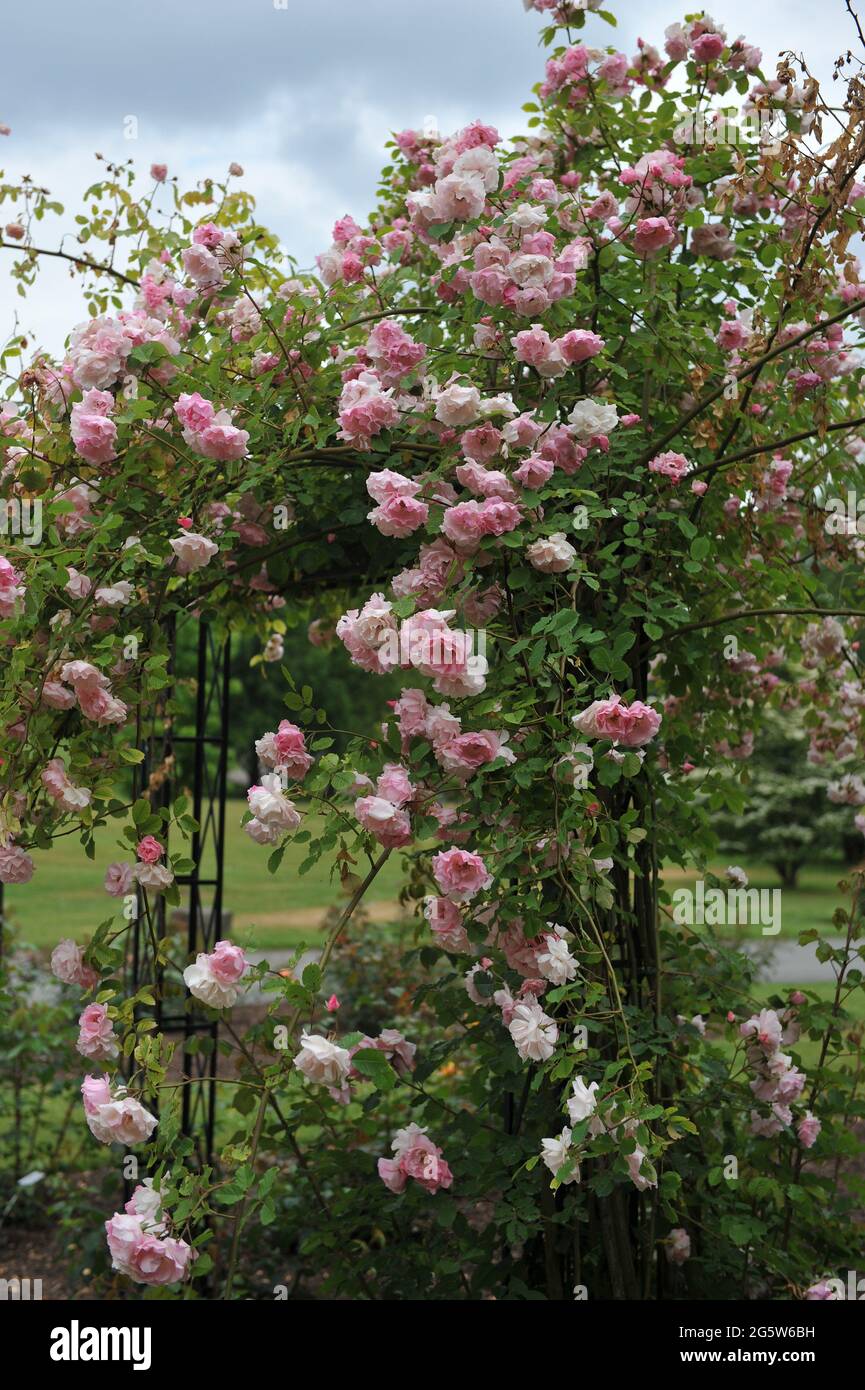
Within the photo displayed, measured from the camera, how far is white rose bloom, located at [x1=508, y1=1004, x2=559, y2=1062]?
6.89 ft

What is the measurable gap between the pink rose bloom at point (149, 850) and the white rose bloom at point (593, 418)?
1.07 m

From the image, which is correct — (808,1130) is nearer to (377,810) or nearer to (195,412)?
(377,810)

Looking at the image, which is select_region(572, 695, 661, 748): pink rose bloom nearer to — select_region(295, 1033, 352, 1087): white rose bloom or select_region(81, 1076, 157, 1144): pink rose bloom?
select_region(295, 1033, 352, 1087): white rose bloom

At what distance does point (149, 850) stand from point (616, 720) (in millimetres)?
841

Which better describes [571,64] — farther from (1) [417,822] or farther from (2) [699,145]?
Result: (1) [417,822]

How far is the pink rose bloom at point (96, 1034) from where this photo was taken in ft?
7.31

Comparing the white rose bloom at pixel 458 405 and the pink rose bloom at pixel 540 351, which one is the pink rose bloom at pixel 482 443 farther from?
the pink rose bloom at pixel 540 351

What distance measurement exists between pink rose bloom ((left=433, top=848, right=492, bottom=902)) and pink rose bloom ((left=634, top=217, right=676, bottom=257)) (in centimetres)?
128

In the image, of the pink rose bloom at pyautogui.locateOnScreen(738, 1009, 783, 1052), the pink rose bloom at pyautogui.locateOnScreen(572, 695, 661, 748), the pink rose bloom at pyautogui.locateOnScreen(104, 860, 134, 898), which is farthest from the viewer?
the pink rose bloom at pyautogui.locateOnScreen(738, 1009, 783, 1052)

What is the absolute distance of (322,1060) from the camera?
199 centimetres

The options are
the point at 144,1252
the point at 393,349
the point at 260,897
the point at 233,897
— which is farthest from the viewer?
the point at 260,897

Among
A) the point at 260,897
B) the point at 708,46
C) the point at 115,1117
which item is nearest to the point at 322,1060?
the point at 115,1117

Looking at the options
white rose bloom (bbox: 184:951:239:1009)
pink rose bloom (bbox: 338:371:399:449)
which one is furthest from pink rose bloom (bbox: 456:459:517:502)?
white rose bloom (bbox: 184:951:239:1009)

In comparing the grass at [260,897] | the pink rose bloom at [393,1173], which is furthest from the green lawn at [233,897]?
the pink rose bloom at [393,1173]
